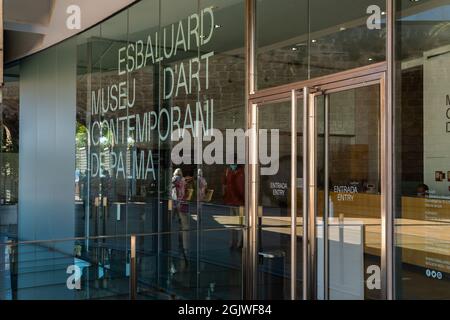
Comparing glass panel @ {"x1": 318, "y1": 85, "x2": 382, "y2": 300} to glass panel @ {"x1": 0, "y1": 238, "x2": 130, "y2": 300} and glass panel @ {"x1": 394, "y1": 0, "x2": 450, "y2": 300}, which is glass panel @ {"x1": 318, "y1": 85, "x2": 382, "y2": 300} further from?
glass panel @ {"x1": 0, "y1": 238, "x2": 130, "y2": 300}

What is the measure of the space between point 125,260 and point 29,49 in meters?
7.78

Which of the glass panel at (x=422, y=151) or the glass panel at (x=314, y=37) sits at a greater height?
the glass panel at (x=314, y=37)

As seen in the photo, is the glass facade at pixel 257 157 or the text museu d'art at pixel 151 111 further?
the text museu d'art at pixel 151 111

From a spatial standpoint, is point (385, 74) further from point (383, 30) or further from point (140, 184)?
point (140, 184)

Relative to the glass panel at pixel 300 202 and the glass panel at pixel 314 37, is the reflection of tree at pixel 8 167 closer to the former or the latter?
the glass panel at pixel 314 37

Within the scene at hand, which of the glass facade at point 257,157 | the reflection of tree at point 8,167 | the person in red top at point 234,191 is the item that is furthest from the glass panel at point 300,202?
→ the reflection of tree at point 8,167

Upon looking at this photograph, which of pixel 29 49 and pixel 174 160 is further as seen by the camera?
pixel 29 49

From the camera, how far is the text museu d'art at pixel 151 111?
7566 mm

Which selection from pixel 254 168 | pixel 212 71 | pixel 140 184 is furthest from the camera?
pixel 140 184

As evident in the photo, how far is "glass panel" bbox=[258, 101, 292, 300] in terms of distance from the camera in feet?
19.0

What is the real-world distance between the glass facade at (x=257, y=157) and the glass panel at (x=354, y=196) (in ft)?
0.05

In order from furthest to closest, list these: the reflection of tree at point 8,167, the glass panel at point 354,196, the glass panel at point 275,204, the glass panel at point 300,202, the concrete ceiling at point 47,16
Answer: the reflection of tree at point 8,167 → the concrete ceiling at point 47,16 → the glass panel at point 275,204 → the glass panel at point 300,202 → the glass panel at point 354,196

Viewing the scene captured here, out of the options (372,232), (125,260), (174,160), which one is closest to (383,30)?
(372,232)
